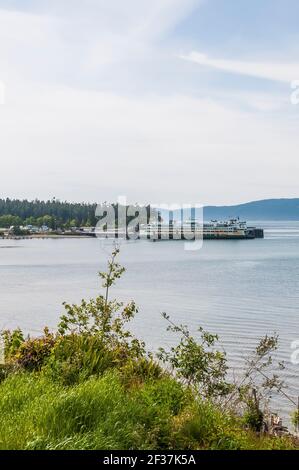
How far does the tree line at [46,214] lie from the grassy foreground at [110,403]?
136 metres

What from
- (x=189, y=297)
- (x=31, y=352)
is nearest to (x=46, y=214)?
(x=189, y=297)

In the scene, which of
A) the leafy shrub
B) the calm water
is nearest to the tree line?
the calm water

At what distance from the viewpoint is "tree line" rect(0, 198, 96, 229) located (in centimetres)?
14475

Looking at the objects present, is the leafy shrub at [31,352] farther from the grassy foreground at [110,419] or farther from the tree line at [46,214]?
the tree line at [46,214]

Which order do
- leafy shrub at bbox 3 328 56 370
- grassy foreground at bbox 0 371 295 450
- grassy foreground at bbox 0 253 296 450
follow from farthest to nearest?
leafy shrub at bbox 3 328 56 370 → grassy foreground at bbox 0 253 296 450 → grassy foreground at bbox 0 371 295 450

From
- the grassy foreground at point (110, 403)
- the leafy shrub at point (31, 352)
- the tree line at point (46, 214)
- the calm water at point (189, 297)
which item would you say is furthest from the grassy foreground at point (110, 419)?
the tree line at point (46, 214)

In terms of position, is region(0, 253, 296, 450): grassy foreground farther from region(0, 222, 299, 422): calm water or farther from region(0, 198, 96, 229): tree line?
region(0, 198, 96, 229): tree line

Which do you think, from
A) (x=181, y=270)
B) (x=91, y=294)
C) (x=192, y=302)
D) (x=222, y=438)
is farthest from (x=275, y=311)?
(x=181, y=270)

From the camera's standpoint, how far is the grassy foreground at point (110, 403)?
171 inches

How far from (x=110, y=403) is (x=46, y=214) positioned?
15061 centimetres

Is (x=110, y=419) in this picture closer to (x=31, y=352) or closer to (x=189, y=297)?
(x=31, y=352)

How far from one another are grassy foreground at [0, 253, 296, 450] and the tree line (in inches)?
5360

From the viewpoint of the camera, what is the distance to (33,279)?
4484 centimetres
